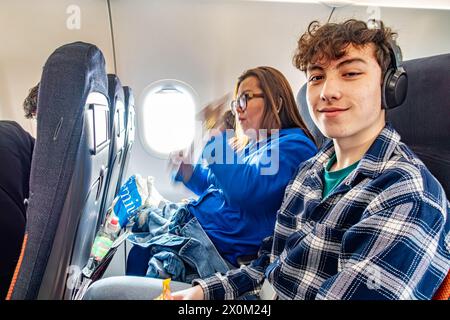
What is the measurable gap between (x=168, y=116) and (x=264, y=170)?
0.35 metres

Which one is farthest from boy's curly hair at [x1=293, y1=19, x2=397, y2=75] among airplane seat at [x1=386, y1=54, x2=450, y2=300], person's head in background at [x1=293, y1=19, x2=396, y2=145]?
airplane seat at [x1=386, y1=54, x2=450, y2=300]

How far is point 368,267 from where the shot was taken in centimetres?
60

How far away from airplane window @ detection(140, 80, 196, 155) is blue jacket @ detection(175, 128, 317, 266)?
10cm

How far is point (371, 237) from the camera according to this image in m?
0.62

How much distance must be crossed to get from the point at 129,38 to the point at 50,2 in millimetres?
231

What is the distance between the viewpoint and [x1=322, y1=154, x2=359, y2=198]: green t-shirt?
2.72 ft

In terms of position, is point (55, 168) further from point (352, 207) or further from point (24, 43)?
point (352, 207)

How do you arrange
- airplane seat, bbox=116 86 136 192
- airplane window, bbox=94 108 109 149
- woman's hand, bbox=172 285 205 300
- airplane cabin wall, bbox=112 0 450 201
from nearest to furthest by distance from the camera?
airplane window, bbox=94 108 109 149
woman's hand, bbox=172 285 205 300
airplane cabin wall, bbox=112 0 450 201
airplane seat, bbox=116 86 136 192

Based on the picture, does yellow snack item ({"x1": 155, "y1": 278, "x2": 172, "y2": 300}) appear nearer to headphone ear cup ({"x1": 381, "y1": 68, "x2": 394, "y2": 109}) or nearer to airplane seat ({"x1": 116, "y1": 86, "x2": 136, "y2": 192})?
airplane seat ({"x1": 116, "y1": 86, "x2": 136, "y2": 192})

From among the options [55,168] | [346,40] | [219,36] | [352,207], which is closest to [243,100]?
[219,36]

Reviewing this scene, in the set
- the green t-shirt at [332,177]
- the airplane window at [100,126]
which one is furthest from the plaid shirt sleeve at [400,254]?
the airplane window at [100,126]

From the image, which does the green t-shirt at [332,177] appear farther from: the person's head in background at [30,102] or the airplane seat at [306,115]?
the person's head in background at [30,102]

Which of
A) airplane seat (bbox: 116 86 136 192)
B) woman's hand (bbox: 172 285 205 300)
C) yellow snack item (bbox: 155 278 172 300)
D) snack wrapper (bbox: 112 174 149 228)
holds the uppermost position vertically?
airplane seat (bbox: 116 86 136 192)

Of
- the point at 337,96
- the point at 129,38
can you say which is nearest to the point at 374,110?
the point at 337,96
